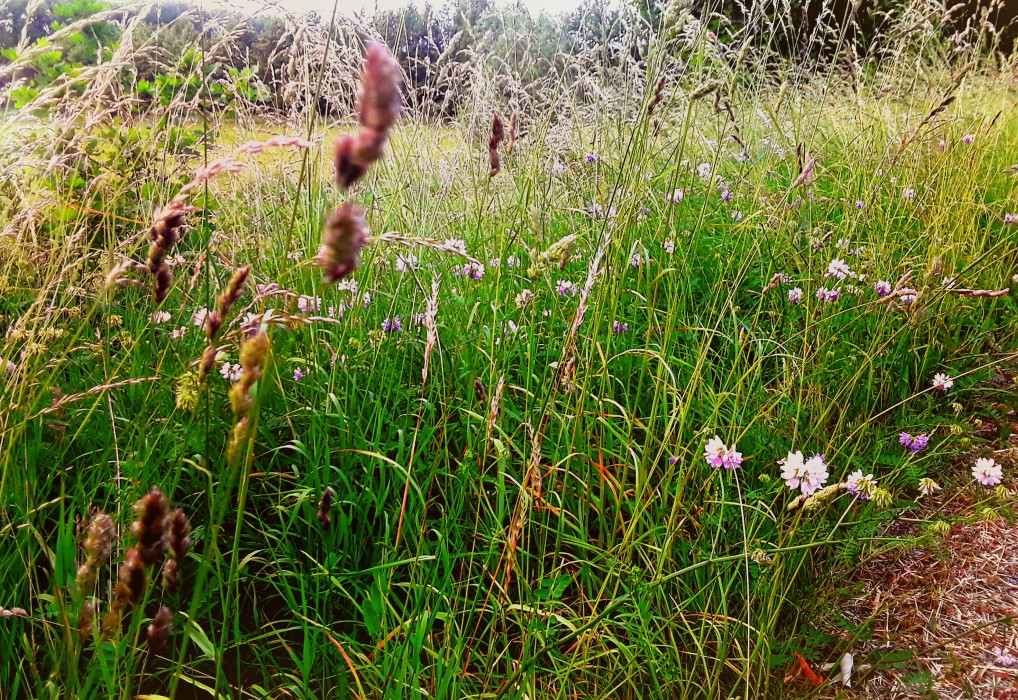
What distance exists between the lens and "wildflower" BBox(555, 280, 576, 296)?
2.12 metres

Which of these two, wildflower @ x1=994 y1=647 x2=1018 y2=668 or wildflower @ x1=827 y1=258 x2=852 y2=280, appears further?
wildflower @ x1=827 y1=258 x2=852 y2=280

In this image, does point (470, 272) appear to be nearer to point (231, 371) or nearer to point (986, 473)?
point (231, 371)

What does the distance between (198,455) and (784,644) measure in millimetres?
1232

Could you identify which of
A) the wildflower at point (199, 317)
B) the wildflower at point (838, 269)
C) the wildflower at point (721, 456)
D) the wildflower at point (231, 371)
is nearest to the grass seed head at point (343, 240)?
the wildflower at point (721, 456)

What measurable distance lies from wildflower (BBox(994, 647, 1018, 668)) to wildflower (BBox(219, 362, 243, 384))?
170 centimetres

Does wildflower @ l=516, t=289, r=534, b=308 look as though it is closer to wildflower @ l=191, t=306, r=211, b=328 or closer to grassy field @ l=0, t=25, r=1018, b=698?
grassy field @ l=0, t=25, r=1018, b=698

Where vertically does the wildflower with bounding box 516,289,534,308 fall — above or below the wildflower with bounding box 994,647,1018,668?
above

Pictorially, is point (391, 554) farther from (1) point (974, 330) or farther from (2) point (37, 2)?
(1) point (974, 330)

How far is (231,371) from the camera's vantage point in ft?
5.27

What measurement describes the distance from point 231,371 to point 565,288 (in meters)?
1.01

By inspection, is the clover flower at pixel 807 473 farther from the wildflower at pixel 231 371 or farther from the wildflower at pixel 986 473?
the wildflower at pixel 231 371

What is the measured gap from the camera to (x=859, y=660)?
1433 mm

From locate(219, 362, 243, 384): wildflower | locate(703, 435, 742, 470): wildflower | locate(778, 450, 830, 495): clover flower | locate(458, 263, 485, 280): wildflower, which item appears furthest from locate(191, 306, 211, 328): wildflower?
locate(778, 450, 830, 495): clover flower

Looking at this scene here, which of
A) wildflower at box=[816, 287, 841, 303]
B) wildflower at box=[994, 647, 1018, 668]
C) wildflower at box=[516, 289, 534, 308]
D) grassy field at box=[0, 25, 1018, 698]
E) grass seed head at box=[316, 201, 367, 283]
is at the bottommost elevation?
wildflower at box=[994, 647, 1018, 668]
